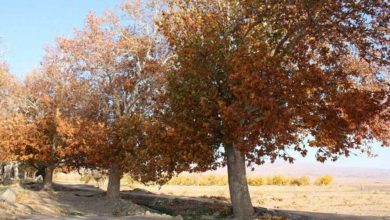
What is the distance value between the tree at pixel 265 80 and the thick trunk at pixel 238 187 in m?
0.04

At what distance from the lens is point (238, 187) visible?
18.5 m

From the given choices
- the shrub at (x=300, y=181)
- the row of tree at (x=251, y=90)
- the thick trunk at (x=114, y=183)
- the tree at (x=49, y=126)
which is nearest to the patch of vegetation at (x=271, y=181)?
the shrub at (x=300, y=181)

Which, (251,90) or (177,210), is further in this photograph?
(177,210)

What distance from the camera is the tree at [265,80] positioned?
15234 mm

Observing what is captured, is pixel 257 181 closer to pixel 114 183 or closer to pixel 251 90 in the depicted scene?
pixel 114 183

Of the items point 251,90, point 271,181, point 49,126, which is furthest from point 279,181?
point 251,90

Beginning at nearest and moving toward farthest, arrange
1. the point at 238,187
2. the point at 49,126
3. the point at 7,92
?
the point at 238,187, the point at 49,126, the point at 7,92

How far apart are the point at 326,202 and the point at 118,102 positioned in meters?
15.1

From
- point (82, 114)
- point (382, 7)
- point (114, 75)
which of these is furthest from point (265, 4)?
point (82, 114)

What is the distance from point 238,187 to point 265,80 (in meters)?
5.41

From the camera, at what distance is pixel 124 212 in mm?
21328

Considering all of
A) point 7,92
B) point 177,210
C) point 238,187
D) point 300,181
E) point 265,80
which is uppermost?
point 7,92

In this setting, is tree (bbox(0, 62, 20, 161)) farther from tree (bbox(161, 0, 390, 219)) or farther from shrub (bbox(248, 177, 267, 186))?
shrub (bbox(248, 177, 267, 186))

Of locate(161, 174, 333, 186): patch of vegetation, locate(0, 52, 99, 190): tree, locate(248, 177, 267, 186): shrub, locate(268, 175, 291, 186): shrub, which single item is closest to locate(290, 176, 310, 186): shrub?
locate(161, 174, 333, 186): patch of vegetation
